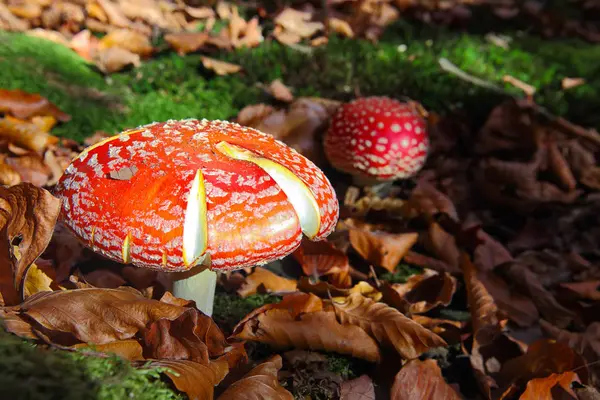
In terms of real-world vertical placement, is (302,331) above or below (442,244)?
→ above

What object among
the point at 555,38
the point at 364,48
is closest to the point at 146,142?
the point at 364,48

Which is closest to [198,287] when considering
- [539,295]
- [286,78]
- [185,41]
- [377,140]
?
[377,140]

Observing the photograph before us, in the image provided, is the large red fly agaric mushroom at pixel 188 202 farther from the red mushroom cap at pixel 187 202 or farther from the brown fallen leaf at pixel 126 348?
the brown fallen leaf at pixel 126 348

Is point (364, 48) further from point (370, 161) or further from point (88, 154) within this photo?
point (88, 154)

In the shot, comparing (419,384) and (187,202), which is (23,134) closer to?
(187,202)

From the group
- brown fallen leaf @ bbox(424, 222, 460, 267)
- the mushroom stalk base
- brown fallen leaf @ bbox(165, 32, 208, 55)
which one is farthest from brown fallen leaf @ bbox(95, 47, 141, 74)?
brown fallen leaf @ bbox(424, 222, 460, 267)

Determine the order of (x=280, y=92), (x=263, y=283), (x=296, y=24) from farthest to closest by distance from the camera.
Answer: (x=296, y=24) < (x=280, y=92) < (x=263, y=283)

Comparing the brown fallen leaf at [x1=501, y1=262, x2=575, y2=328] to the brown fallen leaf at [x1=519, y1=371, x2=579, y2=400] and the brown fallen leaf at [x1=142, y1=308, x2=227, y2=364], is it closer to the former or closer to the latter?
the brown fallen leaf at [x1=519, y1=371, x2=579, y2=400]

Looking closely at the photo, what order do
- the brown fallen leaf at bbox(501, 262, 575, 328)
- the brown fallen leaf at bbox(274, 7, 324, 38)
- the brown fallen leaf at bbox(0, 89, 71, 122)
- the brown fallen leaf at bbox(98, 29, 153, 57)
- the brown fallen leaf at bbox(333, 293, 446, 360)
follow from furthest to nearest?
the brown fallen leaf at bbox(274, 7, 324, 38)
the brown fallen leaf at bbox(98, 29, 153, 57)
the brown fallen leaf at bbox(0, 89, 71, 122)
the brown fallen leaf at bbox(501, 262, 575, 328)
the brown fallen leaf at bbox(333, 293, 446, 360)
